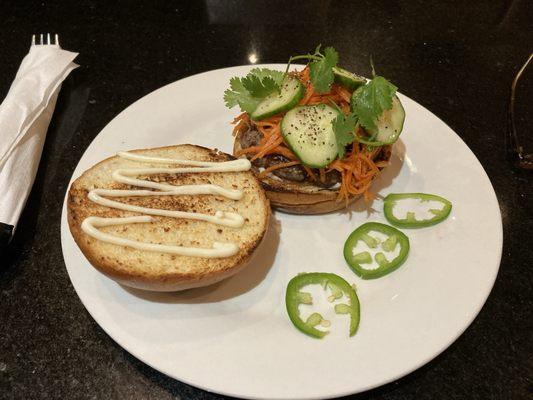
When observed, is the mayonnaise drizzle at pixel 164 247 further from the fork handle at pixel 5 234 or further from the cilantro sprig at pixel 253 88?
the cilantro sprig at pixel 253 88

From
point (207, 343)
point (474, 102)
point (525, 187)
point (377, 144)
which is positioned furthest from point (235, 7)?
point (207, 343)

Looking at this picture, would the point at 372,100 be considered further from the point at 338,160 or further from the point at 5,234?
the point at 5,234

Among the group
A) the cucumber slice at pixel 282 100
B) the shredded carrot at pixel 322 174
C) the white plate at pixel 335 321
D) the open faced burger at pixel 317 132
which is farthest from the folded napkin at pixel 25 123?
the shredded carrot at pixel 322 174

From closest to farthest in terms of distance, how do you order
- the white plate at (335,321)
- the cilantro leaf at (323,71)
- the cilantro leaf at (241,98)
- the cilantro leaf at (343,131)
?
the white plate at (335,321) → the cilantro leaf at (343,131) → the cilantro leaf at (323,71) → the cilantro leaf at (241,98)

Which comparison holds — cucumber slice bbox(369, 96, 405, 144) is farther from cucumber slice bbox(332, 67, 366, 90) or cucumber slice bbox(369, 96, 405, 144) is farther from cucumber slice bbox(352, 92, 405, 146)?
cucumber slice bbox(332, 67, 366, 90)

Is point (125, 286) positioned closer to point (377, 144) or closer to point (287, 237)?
point (287, 237)

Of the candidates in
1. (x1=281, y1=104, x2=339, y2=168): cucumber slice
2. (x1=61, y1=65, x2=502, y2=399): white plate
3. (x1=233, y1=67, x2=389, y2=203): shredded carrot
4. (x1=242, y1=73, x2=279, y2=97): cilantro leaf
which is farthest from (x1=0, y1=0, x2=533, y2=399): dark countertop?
(x1=242, y1=73, x2=279, y2=97): cilantro leaf
